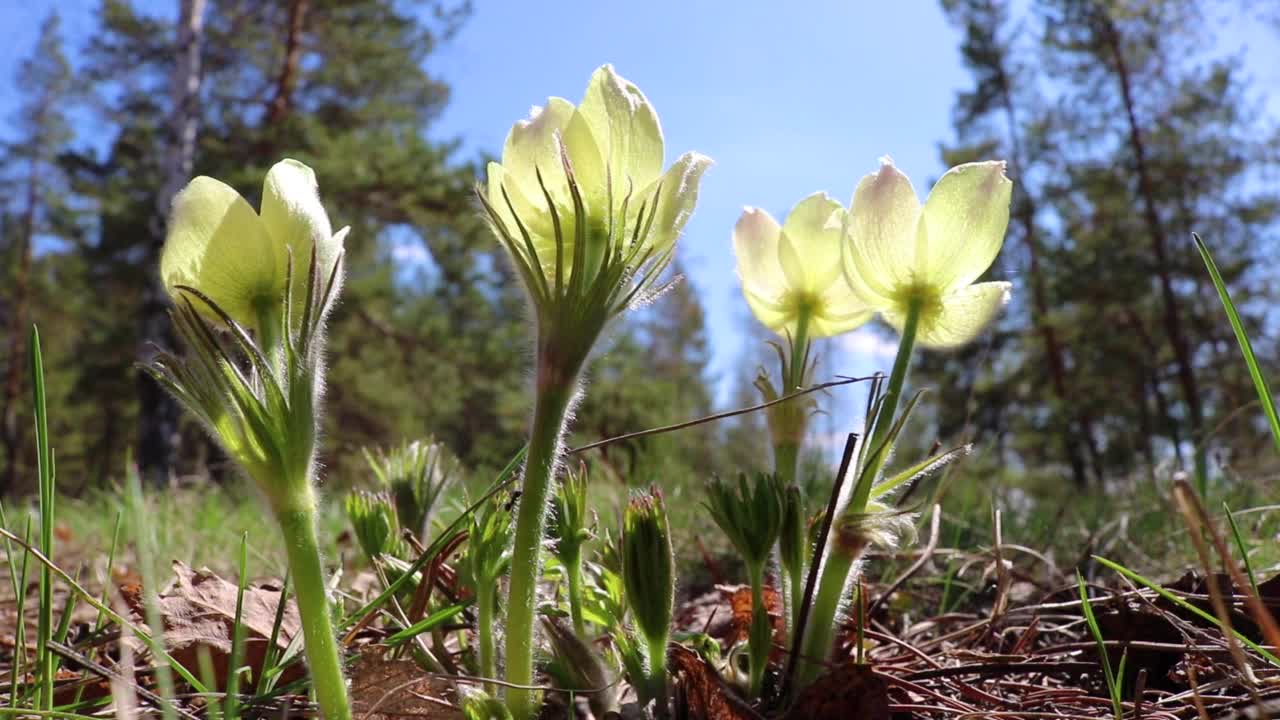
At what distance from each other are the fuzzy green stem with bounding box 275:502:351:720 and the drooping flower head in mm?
264

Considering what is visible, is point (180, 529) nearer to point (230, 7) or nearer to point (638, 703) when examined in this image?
point (638, 703)

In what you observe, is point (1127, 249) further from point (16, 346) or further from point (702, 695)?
point (16, 346)

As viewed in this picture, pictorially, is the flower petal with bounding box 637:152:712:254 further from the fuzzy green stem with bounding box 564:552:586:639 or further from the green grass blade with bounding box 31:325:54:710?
the green grass blade with bounding box 31:325:54:710

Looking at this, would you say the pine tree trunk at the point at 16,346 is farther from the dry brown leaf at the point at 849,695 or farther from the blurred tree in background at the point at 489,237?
the dry brown leaf at the point at 849,695

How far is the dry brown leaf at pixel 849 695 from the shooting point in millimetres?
764

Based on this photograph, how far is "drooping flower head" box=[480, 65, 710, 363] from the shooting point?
729 millimetres

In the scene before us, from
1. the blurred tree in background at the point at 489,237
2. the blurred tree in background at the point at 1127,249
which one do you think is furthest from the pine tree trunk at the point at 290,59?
the blurred tree in background at the point at 1127,249

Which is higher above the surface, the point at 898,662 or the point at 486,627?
the point at 486,627

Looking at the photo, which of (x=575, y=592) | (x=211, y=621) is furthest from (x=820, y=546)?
(x=211, y=621)

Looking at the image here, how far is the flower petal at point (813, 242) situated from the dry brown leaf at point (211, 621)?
0.74m

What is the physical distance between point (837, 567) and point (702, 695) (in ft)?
0.61

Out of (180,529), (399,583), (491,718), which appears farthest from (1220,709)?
(180,529)

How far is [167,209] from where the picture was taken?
8.53 metres

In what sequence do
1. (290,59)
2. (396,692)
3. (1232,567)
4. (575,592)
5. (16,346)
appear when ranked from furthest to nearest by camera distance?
(16,346)
(290,59)
(575,592)
(396,692)
(1232,567)
